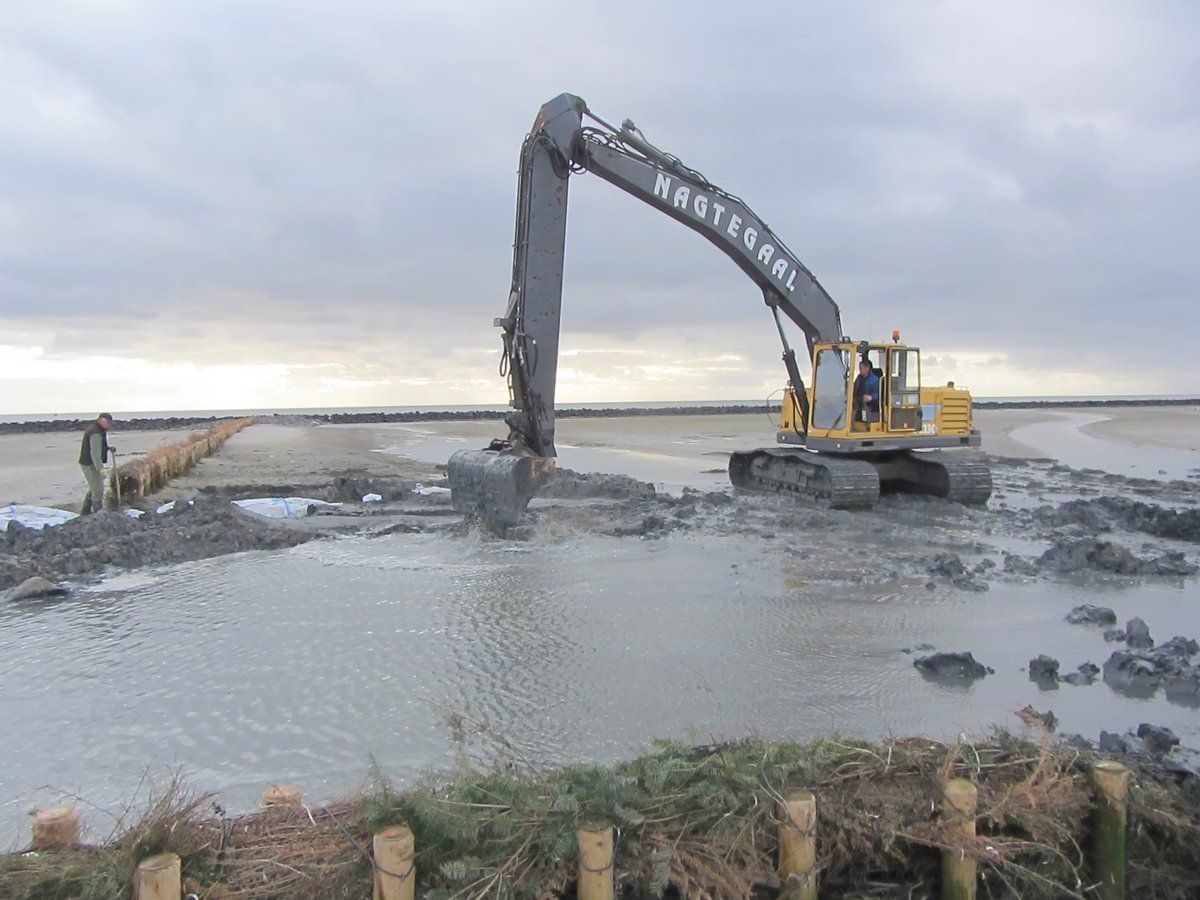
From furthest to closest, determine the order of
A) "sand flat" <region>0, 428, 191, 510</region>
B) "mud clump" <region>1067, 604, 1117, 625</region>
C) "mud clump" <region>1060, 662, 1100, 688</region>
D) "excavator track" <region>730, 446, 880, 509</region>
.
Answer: "sand flat" <region>0, 428, 191, 510</region>, "excavator track" <region>730, 446, 880, 509</region>, "mud clump" <region>1067, 604, 1117, 625</region>, "mud clump" <region>1060, 662, 1100, 688</region>

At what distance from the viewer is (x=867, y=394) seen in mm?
14289

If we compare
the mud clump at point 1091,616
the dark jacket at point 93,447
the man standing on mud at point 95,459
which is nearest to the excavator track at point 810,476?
the mud clump at point 1091,616

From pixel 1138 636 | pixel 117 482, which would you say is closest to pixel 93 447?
pixel 117 482

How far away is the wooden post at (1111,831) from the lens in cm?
355

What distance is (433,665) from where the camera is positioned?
6.28 metres

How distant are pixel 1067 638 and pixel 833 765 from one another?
4.22 meters

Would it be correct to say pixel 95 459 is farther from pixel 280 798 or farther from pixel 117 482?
pixel 280 798

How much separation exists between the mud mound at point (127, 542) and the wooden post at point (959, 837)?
8.88m

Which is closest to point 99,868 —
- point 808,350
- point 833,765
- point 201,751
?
point 201,751

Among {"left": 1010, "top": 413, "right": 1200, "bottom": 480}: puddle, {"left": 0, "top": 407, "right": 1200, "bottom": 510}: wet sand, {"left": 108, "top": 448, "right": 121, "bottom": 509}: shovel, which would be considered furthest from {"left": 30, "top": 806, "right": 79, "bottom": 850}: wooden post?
{"left": 1010, "top": 413, "right": 1200, "bottom": 480}: puddle

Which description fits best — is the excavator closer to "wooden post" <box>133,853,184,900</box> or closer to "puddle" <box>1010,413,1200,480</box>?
Result: "wooden post" <box>133,853,184,900</box>

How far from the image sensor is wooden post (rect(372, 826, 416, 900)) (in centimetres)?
302

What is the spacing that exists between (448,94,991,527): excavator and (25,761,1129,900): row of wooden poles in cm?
746

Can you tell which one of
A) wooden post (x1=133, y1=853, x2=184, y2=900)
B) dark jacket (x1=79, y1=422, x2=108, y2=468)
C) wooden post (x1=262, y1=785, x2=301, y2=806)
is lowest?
wooden post (x1=262, y1=785, x2=301, y2=806)
